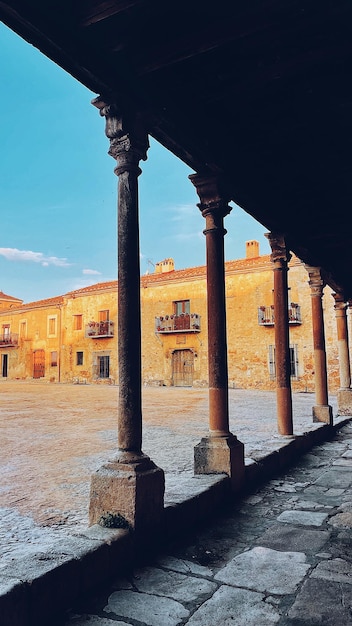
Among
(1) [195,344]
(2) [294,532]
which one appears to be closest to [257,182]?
(2) [294,532]

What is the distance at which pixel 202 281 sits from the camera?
25.5m

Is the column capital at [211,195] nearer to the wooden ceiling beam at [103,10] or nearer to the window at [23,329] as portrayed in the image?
the wooden ceiling beam at [103,10]

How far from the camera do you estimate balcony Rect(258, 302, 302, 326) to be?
73.2ft

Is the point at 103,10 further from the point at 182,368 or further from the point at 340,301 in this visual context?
the point at 182,368

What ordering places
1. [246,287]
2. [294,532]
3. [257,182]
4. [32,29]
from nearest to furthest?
[32,29]
[294,532]
[257,182]
[246,287]

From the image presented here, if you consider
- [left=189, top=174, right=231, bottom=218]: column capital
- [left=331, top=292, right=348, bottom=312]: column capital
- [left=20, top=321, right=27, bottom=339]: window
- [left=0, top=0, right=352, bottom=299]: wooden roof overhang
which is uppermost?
[left=20, top=321, right=27, bottom=339]: window

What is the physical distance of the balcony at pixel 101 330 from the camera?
28.8m

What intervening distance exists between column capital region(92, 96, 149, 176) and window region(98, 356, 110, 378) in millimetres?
26306

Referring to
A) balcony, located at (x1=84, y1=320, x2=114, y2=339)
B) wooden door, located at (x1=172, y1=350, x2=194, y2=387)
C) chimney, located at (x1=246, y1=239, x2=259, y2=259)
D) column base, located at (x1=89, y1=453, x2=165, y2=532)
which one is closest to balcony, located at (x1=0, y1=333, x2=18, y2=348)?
balcony, located at (x1=84, y1=320, x2=114, y2=339)

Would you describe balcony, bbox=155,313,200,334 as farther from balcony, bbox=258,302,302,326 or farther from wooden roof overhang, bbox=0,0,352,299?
wooden roof overhang, bbox=0,0,352,299

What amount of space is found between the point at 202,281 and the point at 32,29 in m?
22.9

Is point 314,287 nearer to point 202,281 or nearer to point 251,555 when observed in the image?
point 251,555

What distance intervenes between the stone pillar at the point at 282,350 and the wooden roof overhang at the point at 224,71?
5.61 feet

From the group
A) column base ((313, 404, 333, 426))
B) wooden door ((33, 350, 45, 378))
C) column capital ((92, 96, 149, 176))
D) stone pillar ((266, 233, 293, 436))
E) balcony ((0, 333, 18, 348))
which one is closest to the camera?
column capital ((92, 96, 149, 176))
